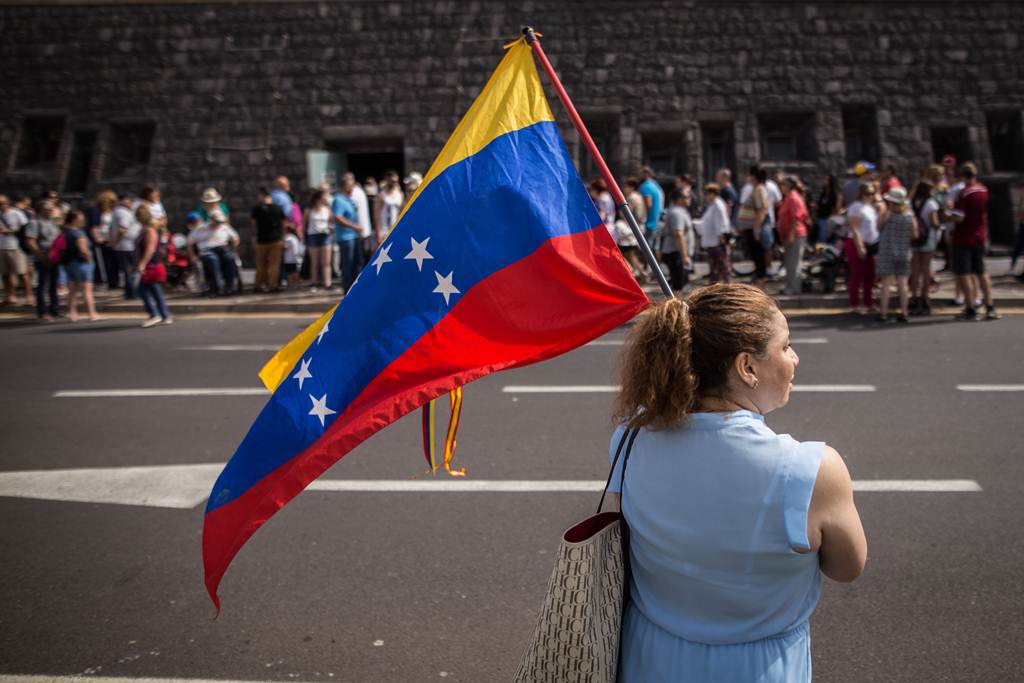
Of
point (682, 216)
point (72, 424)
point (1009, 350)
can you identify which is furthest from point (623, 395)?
point (682, 216)

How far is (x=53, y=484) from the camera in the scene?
6.43 metres

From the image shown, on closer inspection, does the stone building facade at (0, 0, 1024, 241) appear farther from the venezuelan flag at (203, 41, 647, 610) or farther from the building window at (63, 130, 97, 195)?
the venezuelan flag at (203, 41, 647, 610)

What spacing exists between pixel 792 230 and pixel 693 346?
11872mm

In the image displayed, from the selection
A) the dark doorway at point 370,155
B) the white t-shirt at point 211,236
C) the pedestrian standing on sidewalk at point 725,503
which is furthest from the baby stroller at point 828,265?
the pedestrian standing on sidewalk at point 725,503

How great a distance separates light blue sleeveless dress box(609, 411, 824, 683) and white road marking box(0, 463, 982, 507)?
3853 millimetres

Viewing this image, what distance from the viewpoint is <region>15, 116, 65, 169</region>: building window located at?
22.6m

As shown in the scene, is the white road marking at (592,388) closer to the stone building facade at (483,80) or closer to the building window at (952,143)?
the stone building facade at (483,80)

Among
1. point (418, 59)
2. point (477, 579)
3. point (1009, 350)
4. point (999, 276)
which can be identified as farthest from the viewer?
point (418, 59)

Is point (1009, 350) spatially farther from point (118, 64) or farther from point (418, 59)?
point (118, 64)

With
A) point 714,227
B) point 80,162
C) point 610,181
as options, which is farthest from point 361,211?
point 610,181

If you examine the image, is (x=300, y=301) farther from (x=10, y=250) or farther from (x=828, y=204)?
(x=828, y=204)

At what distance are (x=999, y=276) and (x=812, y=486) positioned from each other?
15521mm

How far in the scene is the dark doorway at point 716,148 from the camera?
20844mm

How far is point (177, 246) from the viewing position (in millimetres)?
17125
